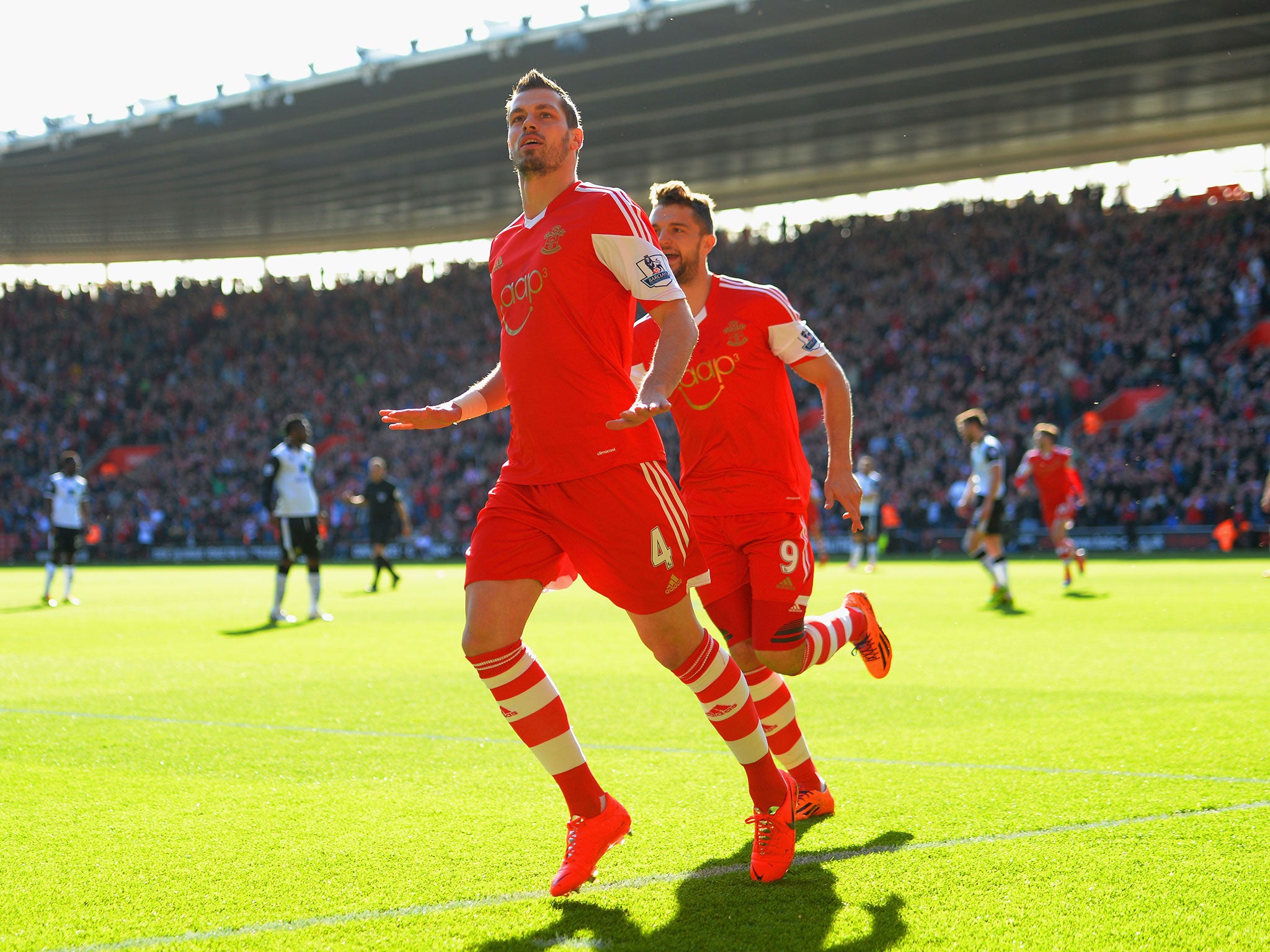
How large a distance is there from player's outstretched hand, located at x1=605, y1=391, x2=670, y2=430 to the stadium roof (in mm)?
24104

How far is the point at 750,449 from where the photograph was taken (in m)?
4.81

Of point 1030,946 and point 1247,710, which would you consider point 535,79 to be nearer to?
point 1030,946

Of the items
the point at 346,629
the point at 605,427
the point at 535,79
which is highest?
the point at 535,79

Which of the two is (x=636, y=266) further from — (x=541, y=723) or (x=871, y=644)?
(x=871, y=644)

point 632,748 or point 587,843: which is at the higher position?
point 587,843

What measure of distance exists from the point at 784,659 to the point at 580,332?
1.53 metres

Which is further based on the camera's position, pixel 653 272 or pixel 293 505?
pixel 293 505

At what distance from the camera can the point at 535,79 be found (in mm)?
3988

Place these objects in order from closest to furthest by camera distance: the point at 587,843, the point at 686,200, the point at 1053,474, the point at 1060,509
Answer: the point at 587,843 < the point at 686,200 < the point at 1060,509 < the point at 1053,474

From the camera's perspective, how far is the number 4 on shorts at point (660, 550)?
3.69 meters

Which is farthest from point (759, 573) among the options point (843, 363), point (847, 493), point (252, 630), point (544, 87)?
point (843, 363)

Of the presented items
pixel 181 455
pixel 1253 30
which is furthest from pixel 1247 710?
pixel 181 455

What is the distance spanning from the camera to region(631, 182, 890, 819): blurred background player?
4594 mm

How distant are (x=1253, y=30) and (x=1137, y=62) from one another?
249cm
